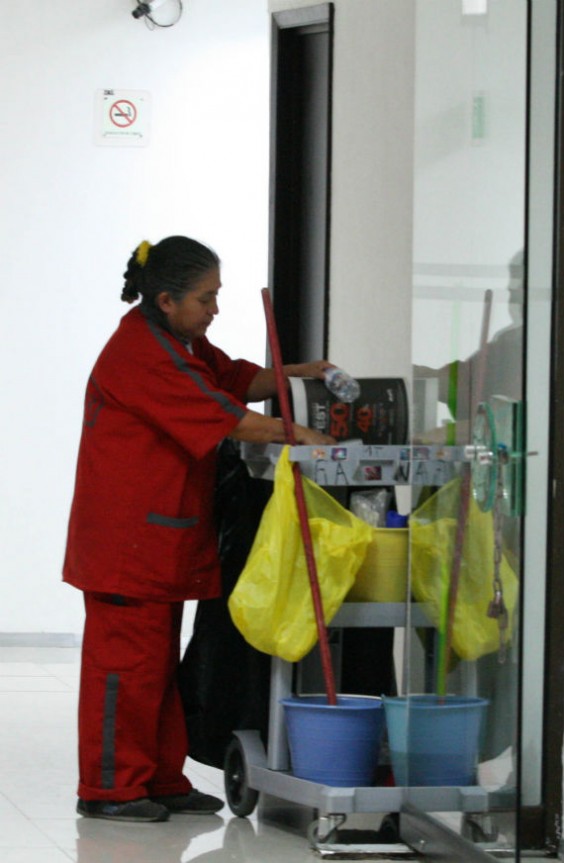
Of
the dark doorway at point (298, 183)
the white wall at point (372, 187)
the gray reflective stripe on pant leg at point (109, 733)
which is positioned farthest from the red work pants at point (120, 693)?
the dark doorway at point (298, 183)

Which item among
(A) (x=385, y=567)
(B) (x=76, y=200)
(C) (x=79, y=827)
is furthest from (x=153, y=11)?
(C) (x=79, y=827)

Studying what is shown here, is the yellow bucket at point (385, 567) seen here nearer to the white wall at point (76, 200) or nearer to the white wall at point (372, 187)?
the white wall at point (372, 187)

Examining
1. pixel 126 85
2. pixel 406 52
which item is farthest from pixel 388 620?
pixel 126 85

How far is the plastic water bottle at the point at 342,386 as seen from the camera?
3.12 metres

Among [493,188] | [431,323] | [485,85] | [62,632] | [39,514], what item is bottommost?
[62,632]

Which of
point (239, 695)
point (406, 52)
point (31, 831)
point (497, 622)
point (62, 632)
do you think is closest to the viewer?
point (497, 622)

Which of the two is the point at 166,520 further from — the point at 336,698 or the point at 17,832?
the point at 17,832

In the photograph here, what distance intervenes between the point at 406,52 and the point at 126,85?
212cm

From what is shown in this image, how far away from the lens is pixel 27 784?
352 cm

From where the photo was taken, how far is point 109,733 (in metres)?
3.17

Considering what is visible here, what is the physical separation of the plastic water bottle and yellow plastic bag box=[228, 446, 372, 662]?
9.0 inches

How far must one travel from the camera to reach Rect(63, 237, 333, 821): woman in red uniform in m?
3.15

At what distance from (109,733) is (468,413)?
1.16m

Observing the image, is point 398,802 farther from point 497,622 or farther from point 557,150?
point 557,150
